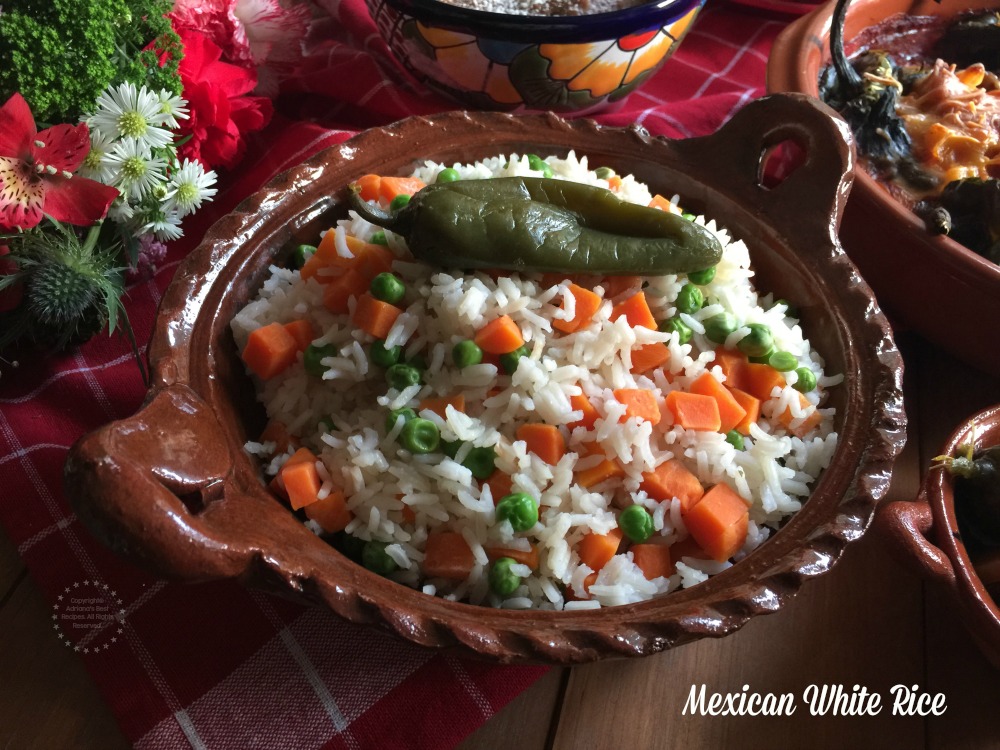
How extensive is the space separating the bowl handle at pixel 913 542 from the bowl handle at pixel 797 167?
2.21ft

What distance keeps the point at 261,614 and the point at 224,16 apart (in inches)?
72.2

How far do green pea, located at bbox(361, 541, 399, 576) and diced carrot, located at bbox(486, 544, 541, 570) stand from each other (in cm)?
19

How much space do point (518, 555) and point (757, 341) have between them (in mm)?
740

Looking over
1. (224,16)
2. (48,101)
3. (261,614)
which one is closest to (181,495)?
(261,614)

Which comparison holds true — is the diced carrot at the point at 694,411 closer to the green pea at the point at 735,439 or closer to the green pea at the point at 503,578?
the green pea at the point at 735,439

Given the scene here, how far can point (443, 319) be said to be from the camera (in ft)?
5.61

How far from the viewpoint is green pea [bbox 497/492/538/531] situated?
1548 mm

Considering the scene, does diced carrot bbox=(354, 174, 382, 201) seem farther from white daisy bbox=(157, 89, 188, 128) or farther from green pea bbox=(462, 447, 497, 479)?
Answer: green pea bbox=(462, 447, 497, 479)

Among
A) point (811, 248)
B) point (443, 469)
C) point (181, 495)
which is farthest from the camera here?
point (811, 248)

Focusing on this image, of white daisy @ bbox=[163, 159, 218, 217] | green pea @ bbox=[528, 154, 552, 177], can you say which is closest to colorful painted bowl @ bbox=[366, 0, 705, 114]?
green pea @ bbox=[528, 154, 552, 177]

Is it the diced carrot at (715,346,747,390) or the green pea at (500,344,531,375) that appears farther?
the diced carrot at (715,346,747,390)

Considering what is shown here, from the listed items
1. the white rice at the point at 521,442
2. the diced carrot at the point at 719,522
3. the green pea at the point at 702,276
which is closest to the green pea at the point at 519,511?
the white rice at the point at 521,442

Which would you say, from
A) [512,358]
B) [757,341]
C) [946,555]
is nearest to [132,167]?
[512,358]

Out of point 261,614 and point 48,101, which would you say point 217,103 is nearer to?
point 48,101
